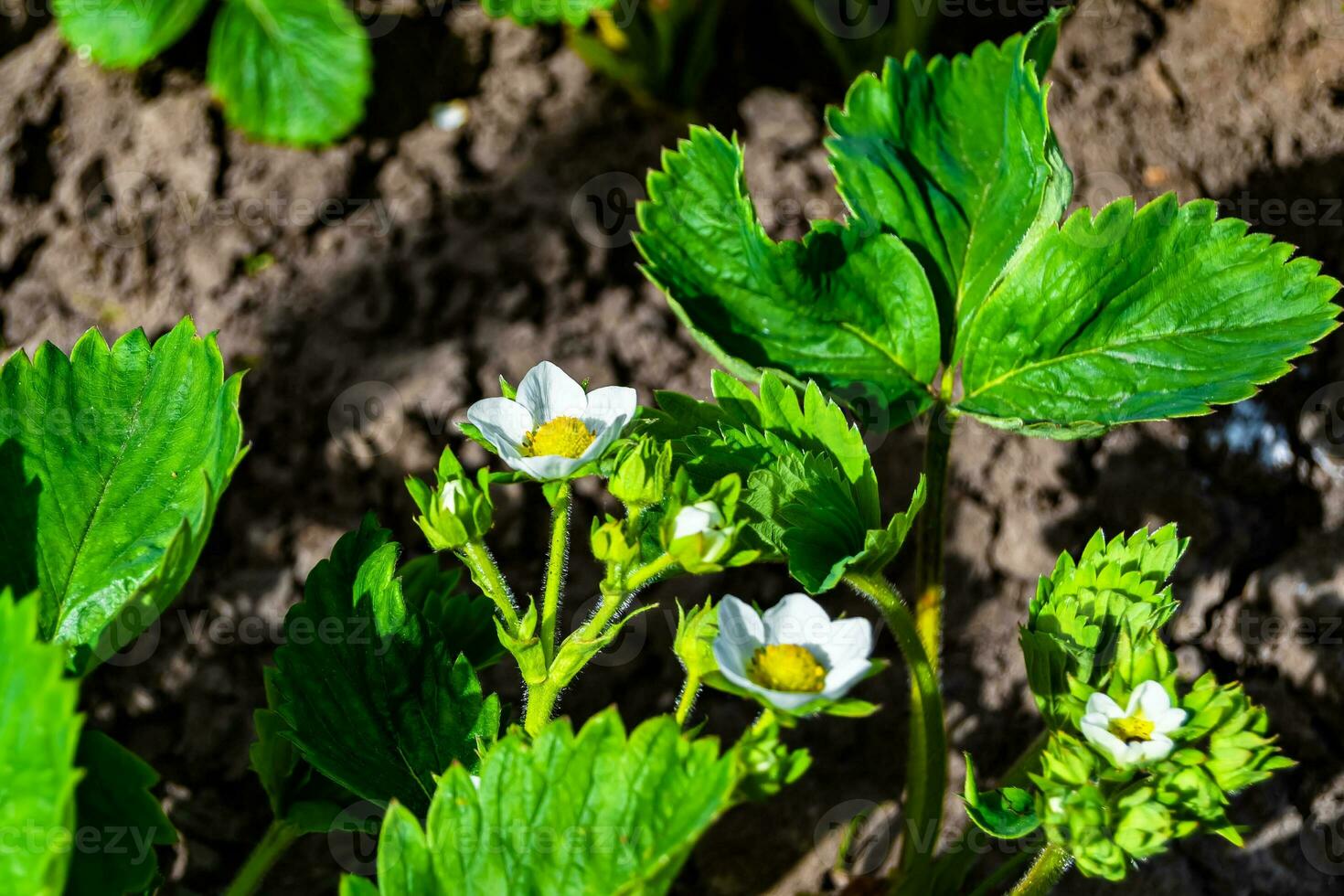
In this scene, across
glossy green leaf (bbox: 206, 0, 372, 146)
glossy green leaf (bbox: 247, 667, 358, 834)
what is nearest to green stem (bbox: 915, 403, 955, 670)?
glossy green leaf (bbox: 247, 667, 358, 834)

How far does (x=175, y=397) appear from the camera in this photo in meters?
1.57

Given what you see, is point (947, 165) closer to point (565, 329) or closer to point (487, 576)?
point (565, 329)

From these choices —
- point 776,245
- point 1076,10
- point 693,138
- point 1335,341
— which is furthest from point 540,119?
point 1335,341

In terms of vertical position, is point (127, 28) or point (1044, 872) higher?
point (127, 28)

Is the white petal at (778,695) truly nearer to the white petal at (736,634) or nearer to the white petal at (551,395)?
the white petal at (736,634)

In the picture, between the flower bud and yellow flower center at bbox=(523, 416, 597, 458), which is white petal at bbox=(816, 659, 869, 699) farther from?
yellow flower center at bbox=(523, 416, 597, 458)

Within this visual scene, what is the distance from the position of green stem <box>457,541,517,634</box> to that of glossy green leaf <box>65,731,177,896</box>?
0.42 m

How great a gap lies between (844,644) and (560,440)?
41 cm

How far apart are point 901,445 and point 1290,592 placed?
2.42 feet

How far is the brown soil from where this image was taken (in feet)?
6.98

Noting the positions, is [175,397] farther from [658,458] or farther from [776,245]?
[776,245]

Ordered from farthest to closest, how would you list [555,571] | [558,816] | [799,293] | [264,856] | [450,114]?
[450,114], [799,293], [264,856], [555,571], [558,816]

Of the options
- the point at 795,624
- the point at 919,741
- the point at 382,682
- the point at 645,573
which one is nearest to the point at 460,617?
the point at 382,682

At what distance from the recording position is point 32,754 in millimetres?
1163
